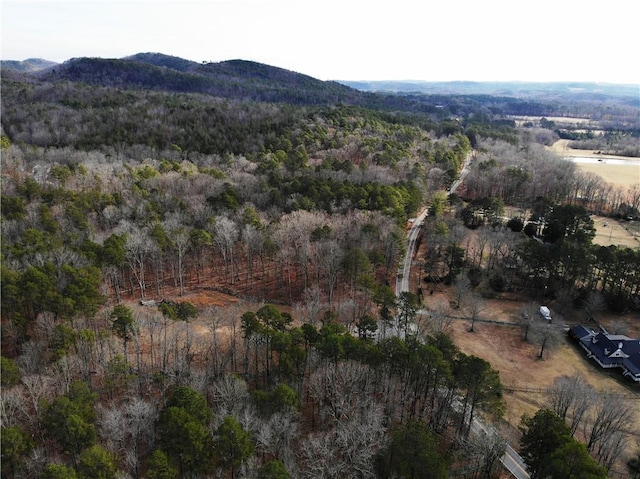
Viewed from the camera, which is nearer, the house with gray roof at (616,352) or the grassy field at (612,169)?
the house with gray roof at (616,352)

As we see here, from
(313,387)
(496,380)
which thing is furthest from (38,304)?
(496,380)

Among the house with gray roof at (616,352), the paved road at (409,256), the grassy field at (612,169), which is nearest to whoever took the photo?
the house with gray roof at (616,352)

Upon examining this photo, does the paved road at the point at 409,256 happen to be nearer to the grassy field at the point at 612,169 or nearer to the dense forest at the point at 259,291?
the dense forest at the point at 259,291

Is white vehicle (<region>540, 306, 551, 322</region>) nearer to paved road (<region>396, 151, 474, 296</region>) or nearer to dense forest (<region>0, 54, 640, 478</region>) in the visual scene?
dense forest (<region>0, 54, 640, 478</region>)

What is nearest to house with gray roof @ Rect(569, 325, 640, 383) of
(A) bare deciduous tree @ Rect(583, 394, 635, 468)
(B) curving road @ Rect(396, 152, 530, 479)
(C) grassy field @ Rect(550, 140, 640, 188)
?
(A) bare deciduous tree @ Rect(583, 394, 635, 468)

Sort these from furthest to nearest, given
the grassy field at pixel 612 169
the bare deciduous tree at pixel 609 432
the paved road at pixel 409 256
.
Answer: the grassy field at pixel 612 169
the paved road at pixel 409 256
the bare deciduous tree at pixel 609 432

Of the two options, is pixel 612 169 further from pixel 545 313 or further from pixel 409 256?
pixel 545 313

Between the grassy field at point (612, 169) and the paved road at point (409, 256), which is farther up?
the grassy field at point (612, 169)

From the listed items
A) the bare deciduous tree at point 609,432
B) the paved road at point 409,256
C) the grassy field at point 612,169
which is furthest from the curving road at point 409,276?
the grassy field at point 612,169
